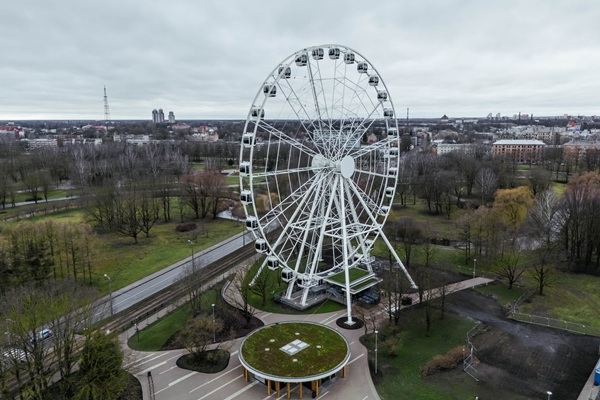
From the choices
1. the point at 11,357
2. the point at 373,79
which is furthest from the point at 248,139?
the point at 11,357

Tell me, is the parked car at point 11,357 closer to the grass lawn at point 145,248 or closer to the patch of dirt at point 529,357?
the grass lawn at point 145,248

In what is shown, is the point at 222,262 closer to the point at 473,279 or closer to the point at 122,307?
the point at 122,307

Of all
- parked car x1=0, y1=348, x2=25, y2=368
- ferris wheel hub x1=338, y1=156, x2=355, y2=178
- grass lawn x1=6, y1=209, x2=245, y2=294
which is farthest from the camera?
grass lawn x1=6, y1=209, x2=245, y2=294

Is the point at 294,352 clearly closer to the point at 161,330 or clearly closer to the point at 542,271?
the point at 161,330

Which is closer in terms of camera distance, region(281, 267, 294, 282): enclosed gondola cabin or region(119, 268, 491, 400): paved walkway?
region(119, 268, 491, 400): paved walkway

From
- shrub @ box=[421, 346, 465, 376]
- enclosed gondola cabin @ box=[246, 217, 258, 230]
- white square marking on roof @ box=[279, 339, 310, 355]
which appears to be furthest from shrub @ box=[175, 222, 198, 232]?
shrub @ box=[421, 346, 465, 376]

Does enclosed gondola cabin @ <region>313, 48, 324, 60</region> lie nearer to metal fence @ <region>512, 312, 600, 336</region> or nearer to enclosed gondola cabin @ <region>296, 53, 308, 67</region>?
enclosed gondola cabin @ <region>296, 53, 308, 67</region>

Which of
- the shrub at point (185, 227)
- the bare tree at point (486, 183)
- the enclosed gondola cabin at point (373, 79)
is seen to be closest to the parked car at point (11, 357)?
the enclosed gondola cabin at point (373, 79)
